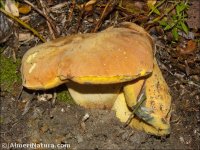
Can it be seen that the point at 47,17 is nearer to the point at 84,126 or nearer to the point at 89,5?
the point at 89,5

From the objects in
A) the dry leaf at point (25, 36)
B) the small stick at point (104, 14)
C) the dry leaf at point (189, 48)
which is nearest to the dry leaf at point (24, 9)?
the dry leaf at point (25, 36)

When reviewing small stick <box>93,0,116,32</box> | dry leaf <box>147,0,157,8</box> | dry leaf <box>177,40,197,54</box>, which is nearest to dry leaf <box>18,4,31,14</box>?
small stick <box>93,0,116,32</box>

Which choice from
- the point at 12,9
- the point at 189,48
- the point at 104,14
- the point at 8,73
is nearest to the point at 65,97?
the point at 8,73

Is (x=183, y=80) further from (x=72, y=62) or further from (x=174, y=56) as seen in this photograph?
(x=72, y=62)

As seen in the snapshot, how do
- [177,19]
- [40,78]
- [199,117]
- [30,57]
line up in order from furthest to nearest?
[177,19], [199,117], [30,57], [40,78]

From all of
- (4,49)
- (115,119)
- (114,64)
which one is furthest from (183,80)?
(4,49)
